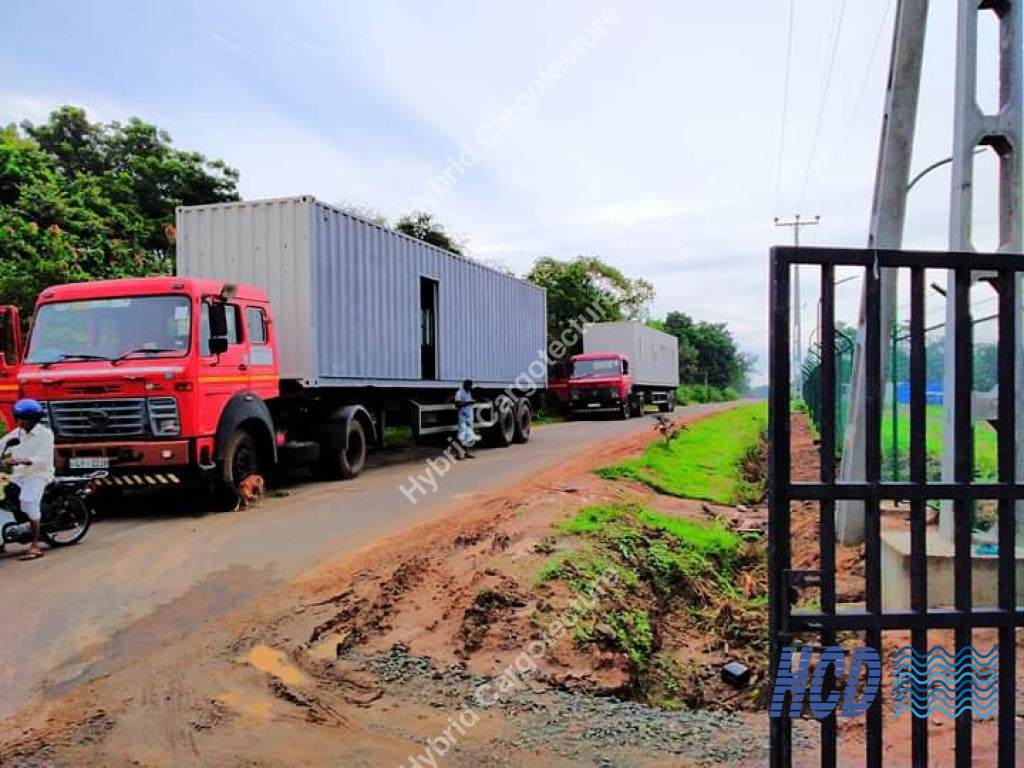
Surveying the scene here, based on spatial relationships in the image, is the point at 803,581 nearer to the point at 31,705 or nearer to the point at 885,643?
the point at 885,643

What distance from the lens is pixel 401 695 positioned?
158 inches

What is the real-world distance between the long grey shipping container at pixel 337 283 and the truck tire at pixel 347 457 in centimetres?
82

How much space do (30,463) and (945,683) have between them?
6.91m

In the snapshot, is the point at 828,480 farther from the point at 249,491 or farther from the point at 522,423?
the point at 522,423

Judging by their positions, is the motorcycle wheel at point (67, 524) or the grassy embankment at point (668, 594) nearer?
the grassy embankment at point (668, 594)

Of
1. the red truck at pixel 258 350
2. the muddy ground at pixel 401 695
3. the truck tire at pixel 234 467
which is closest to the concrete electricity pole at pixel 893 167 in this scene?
the muddy ground at pixel 401 695

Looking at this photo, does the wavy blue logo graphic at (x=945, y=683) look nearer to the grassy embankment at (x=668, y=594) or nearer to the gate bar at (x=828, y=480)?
the gate bar at (x=828, y=480)

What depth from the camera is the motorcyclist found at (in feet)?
A: 22.0

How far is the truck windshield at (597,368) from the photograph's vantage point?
28000 mm

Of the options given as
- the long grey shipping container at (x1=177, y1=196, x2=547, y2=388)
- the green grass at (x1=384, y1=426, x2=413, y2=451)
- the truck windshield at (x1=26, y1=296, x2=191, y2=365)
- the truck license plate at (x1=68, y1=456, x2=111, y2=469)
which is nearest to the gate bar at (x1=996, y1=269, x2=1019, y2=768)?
the truck windshield at (x1=26, y1=296, x2=191, y2=365)

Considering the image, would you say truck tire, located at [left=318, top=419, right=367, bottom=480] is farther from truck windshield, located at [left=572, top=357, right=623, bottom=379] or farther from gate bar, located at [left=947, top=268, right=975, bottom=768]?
truck windshield, located at [left=572, top=357, right=623, bottom=379]

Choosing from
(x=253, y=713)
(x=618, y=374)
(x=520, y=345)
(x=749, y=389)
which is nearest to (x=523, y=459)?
(x=520, y=345)

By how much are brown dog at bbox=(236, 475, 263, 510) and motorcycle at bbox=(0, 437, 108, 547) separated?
1.90 meters

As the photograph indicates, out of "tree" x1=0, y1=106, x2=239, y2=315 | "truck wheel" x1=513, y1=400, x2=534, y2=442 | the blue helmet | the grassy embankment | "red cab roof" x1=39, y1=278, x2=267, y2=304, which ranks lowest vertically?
the grassy embankment
